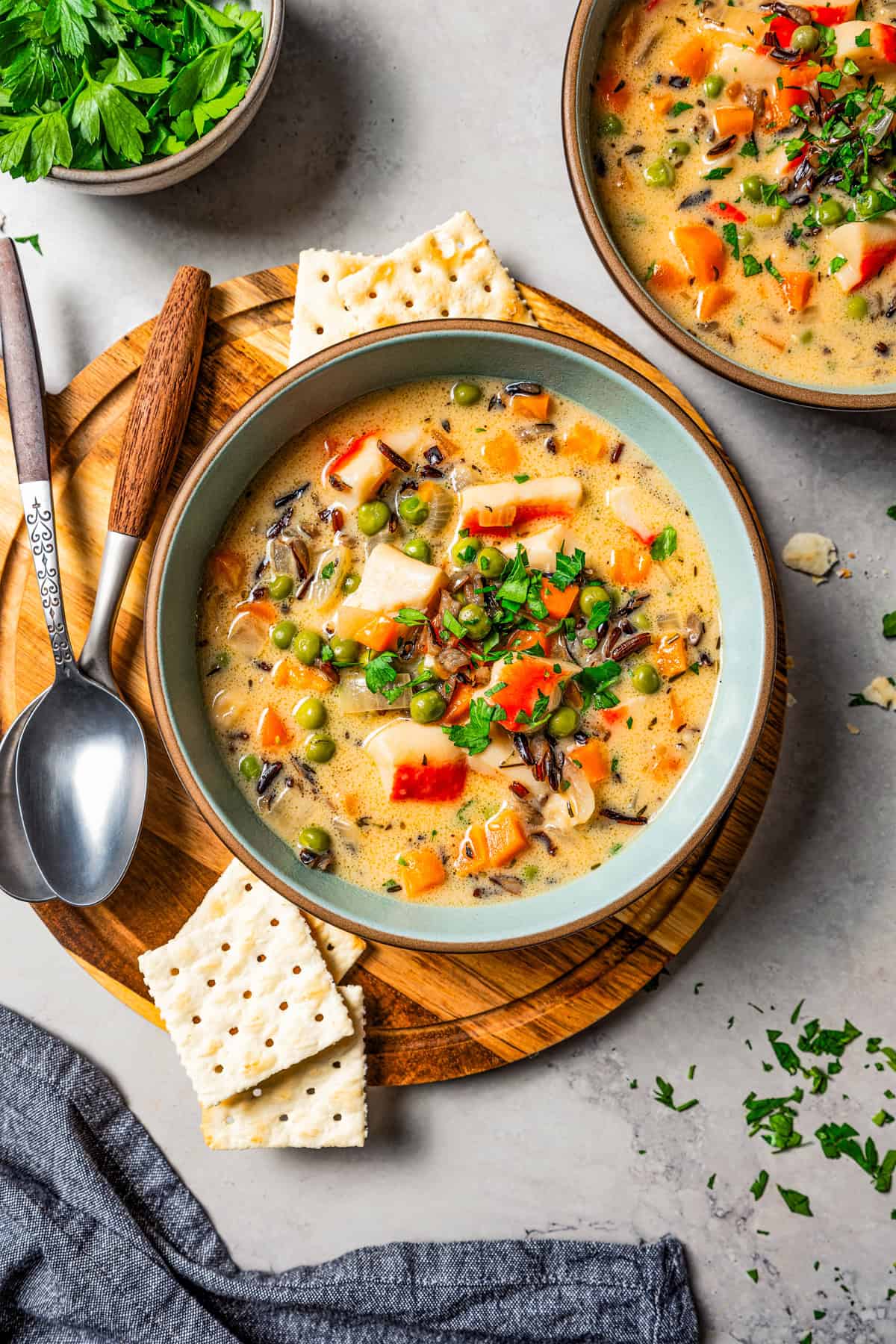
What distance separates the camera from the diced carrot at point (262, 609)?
12.1ft

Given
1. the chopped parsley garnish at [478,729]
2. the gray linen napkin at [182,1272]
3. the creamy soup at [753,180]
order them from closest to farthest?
the chopped parsley garnish at [478,729]
the creamy soup at [753,180]
the gray linen napkin at [182,1272]

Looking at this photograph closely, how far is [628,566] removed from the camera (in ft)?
11.9

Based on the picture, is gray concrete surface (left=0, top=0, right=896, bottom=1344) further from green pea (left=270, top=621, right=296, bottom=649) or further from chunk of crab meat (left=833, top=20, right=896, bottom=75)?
green pea (left=270, top=621, right=296, bottom=649)

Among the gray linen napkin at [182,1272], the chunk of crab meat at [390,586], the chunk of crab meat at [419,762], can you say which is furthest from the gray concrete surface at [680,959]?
the chunk of crab meat at [390,586]

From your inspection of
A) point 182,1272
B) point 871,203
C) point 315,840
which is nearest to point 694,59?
point 871,203

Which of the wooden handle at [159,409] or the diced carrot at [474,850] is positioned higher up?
the wooden handle at [159,409]

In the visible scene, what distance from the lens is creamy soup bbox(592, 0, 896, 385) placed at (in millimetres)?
3760

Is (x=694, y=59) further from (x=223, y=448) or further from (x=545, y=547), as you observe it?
(x=223, y=448)

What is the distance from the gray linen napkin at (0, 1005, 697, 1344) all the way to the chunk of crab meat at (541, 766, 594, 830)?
1868mm

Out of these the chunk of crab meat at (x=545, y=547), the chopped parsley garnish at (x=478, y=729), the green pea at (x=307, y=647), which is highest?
the chunk of crab meat at (x=545, y=547)

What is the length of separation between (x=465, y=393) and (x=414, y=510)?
0.48 m

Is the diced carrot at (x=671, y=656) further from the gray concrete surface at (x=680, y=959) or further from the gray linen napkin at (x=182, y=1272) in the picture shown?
the gray linen napkin at (x=182, y=1272)

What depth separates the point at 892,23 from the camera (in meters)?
3.83

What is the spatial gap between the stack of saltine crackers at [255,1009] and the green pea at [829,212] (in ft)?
10.3
